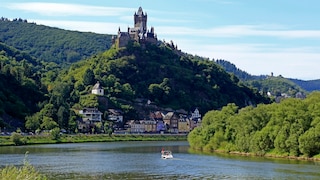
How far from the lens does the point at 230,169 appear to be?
59.3 meters

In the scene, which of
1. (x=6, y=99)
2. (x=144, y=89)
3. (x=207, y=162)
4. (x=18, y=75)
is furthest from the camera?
(x=144, y=89)

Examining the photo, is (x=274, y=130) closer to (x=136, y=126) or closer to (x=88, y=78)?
(x=136, y=126)

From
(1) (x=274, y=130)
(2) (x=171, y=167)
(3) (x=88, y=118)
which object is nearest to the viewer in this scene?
(2) (x=171, y=167)

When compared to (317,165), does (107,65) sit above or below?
above

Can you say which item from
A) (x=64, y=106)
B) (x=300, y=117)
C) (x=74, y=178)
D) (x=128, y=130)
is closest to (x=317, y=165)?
(x=300, y=117)

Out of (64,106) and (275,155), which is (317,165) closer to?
(275,155)

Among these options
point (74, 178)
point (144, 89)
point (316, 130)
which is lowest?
point (74, 178)

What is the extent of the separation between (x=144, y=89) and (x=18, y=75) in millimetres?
47543

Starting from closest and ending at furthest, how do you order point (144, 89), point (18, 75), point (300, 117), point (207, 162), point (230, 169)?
1. point (230, 169)
2. point (207, 162)
3. point (300, 117)
4. point (18, 75)
5. point (144, 89)

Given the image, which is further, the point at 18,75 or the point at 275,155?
the point at 18,75

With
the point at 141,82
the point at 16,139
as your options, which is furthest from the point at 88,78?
the point at 16,139

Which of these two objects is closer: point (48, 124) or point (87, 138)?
point (48, 124)

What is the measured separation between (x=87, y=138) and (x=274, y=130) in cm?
6324

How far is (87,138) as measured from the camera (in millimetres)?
130125
